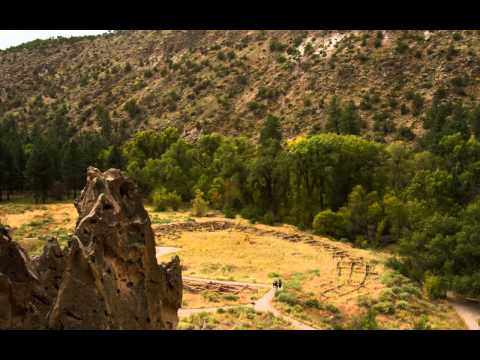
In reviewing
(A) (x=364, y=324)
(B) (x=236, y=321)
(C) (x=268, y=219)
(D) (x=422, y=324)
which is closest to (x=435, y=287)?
(D) (x=422, y=324)

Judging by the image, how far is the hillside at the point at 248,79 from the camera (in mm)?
86375

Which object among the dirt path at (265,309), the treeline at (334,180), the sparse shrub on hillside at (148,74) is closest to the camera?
the dirt path at (265,309)

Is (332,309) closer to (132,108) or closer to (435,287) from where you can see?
(435,287)

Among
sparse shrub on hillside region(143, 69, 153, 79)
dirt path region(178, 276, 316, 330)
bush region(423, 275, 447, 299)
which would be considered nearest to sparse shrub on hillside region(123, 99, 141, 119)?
sparse shrub on hillside region(143, 69, 153, 79)

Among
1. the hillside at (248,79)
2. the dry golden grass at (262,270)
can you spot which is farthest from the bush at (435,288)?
the hillside at (248,79)

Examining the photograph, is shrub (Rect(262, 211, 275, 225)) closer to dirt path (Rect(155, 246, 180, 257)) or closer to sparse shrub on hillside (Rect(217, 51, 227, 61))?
dirt path (Rect(155, 246, 180, 257))

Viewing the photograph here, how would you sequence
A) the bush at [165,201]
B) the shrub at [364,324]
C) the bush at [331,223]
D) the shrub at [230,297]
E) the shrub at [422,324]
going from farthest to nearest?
the bush at [165,201] < the bush at [331,223] < the shrub at [230,297] < the shrub at [422,324] < the shrub at [364,324]

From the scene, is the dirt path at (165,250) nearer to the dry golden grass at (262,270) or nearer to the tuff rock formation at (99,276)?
the dry golden grass at (262,270)

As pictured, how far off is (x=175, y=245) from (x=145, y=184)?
23.5 m

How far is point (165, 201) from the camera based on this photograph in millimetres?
65250

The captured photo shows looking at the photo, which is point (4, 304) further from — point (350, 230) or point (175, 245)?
point (350, 230)

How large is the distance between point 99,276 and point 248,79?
9196 centimetres

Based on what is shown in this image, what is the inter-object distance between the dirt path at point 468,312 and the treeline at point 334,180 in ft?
3.35
